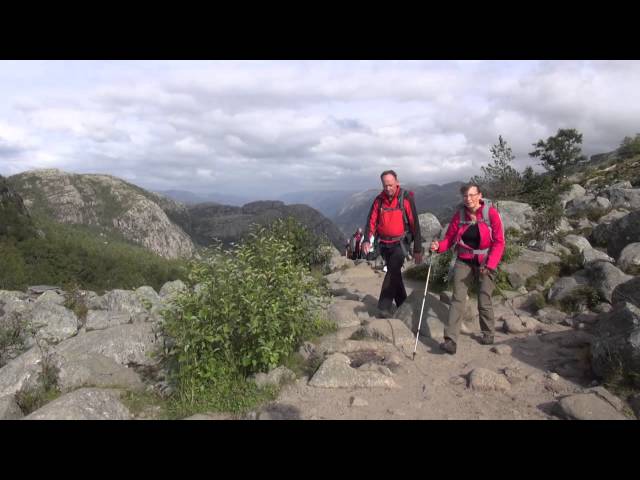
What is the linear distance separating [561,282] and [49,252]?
2795 inches

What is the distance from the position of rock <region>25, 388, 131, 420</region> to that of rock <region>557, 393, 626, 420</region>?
5.48 metres

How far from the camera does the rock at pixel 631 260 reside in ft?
34.1

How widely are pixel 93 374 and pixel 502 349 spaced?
262 inches

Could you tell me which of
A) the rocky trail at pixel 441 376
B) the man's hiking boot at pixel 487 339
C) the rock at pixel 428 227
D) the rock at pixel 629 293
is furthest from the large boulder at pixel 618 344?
the rock at pixel 428 227

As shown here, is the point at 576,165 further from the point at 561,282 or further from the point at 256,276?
the point at 256,276

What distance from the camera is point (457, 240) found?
7441 millimetres

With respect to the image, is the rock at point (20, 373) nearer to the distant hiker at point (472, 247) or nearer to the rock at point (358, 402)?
the rock at point (358, 402)

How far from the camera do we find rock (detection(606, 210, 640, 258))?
1277cm

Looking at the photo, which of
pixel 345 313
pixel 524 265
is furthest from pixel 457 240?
pixel 524 265

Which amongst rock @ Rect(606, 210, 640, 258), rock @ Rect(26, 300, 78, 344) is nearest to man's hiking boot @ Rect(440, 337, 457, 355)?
rock @ Rect(606, 210, 640, 258)

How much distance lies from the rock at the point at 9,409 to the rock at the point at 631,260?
1256 cm

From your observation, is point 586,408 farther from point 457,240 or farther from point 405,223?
point 405,223


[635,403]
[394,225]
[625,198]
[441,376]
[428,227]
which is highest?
[625,198]

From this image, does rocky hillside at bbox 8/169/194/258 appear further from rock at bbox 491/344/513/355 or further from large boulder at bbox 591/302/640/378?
large boulder at bbox 591/302/640/378
